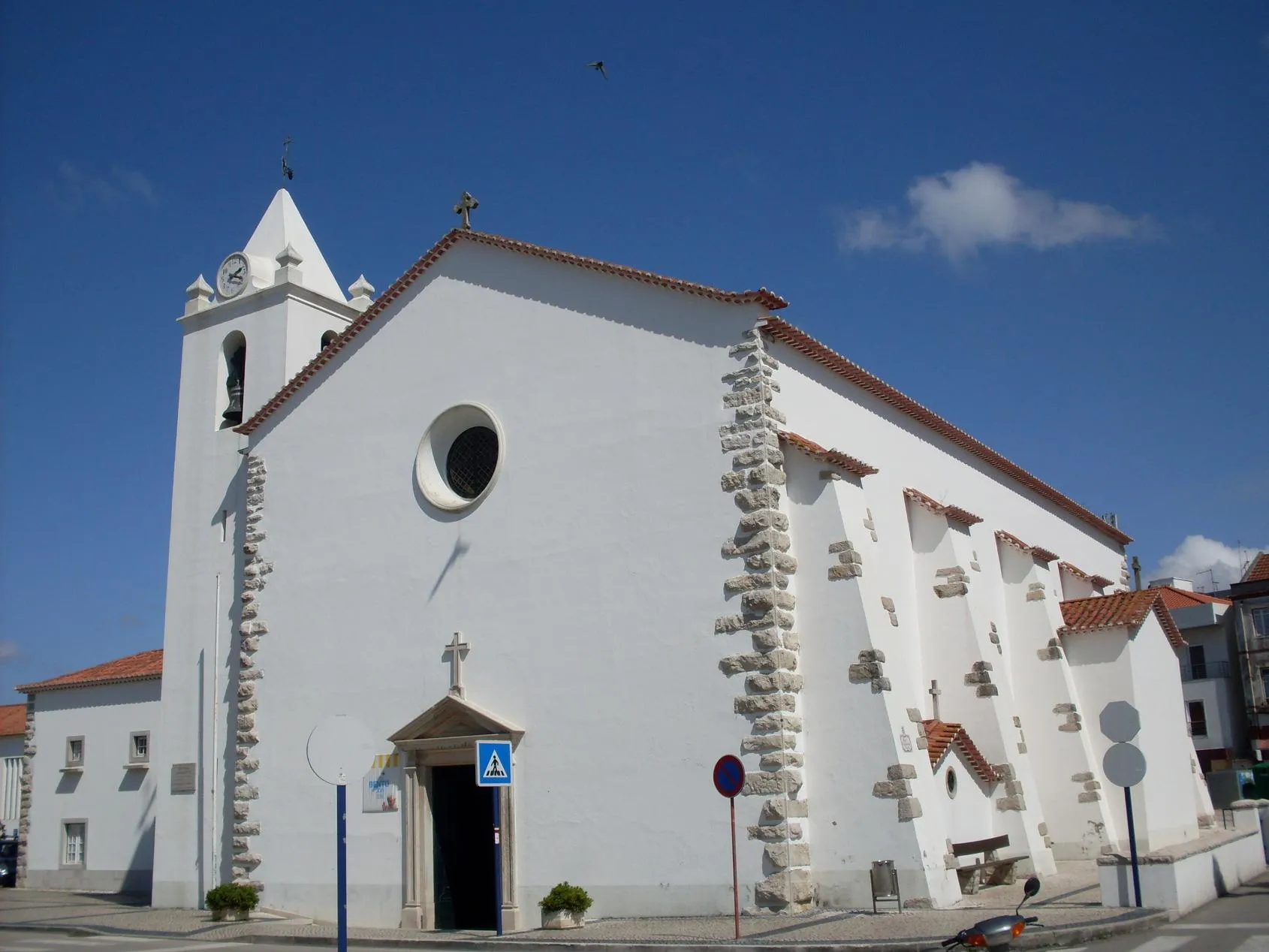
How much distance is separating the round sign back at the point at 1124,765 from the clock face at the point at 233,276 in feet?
52.6

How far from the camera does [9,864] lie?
27.3 metres

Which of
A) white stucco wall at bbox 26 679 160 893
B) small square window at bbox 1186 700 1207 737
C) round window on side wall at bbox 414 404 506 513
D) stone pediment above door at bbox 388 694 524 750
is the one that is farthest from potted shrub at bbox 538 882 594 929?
small square window at bbox 1186 700 1207 737

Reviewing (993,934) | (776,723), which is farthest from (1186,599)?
(993,934)

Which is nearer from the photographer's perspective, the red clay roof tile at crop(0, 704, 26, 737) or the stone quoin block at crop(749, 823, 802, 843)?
the stone quoin block at crop(749, 823, 802, 843)

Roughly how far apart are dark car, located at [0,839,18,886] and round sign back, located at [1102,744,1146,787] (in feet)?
79.6

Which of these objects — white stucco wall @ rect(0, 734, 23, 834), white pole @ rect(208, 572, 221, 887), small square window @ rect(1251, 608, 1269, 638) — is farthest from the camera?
small square window @ rect(1251, 608, 1269, 638)

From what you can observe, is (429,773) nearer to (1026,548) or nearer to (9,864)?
(1026,548)

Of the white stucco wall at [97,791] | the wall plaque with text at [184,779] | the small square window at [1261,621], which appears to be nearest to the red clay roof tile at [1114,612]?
the wall plaque with text at [184,779]

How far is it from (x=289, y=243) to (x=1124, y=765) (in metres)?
16.2

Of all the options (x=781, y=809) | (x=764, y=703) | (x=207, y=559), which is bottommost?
(x=781, y=809)

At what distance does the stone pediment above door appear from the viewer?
15305mm

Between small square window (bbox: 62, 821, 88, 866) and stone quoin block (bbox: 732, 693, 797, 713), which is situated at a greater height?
stone quoin block (bbox: 732, 693, 797, 713)

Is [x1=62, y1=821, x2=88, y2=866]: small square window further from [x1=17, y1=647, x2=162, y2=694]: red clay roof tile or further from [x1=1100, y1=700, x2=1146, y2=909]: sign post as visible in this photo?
[x1=1100, y1=700, x2=1146, y2=909]: sign post

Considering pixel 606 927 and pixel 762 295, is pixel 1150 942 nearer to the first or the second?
pixel 606 927
